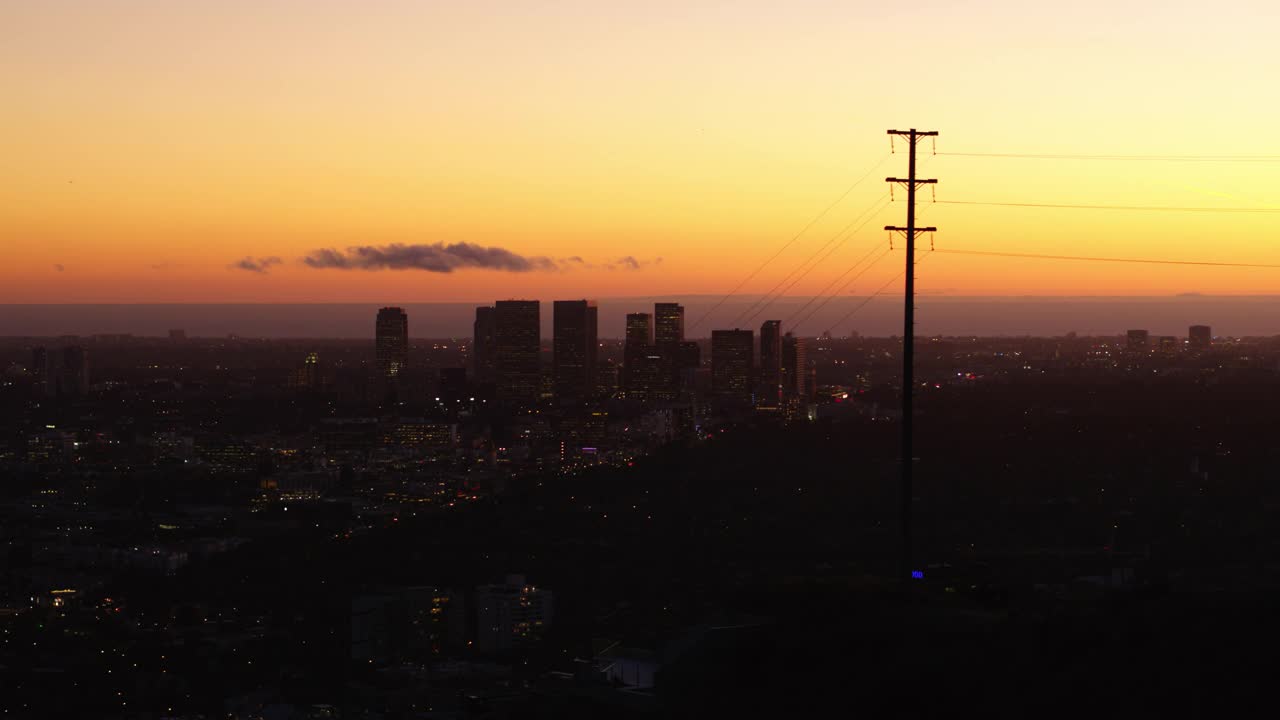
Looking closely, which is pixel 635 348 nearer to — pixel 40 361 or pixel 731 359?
pixel 731 359

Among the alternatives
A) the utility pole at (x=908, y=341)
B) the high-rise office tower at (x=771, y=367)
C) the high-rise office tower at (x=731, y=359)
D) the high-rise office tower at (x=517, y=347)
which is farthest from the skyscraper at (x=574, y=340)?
the utility pole at (x=908, y=341)

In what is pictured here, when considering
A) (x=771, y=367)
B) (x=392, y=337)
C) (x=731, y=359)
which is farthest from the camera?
(x=392, y=337)

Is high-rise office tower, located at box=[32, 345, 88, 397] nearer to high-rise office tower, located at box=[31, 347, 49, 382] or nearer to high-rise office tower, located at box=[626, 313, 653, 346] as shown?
high-rise office tower, located at box=[31, 347, 49, 382]

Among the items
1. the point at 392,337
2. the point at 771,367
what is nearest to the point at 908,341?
the point at 771,367

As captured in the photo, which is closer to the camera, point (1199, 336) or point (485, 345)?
point (1199, 336)

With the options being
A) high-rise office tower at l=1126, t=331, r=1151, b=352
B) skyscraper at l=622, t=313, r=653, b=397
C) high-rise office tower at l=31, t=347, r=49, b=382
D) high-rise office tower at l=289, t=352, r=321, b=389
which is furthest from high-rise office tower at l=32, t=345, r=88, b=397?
high-rise office tower at l=1126, t=331, r=1151, b=352

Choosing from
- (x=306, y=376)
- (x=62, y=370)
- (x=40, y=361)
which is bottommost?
(x=306, y=376)

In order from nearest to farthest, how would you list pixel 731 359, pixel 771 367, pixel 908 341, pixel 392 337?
pixel 908 341 → pixel 771 367 → pixel 731 359 → pixel 392 337
